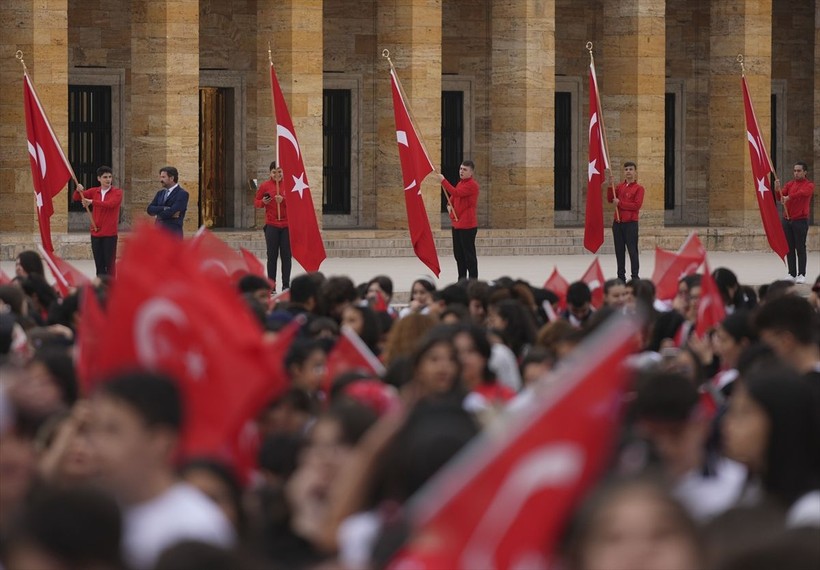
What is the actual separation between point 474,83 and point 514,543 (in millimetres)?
34695

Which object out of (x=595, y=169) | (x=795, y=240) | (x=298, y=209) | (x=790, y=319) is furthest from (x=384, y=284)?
(x=795, y=240)

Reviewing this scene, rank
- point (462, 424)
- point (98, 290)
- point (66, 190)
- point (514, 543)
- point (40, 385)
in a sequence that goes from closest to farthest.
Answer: point (514, 543)
point (462, 424)
point (40, 385)
point (98, 290)
point (66, 190)

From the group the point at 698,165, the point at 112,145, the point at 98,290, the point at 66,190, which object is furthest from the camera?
the point at 698,165

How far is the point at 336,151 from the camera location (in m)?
37.3

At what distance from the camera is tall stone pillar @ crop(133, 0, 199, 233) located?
104 ft

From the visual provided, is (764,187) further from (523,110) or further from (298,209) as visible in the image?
(523,110)

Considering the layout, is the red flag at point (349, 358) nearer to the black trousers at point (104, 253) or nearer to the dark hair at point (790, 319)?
the dark hair at point (790, 319)

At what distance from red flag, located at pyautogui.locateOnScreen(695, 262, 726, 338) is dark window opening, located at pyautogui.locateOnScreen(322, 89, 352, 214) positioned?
25.7 m

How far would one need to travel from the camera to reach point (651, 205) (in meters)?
36.5

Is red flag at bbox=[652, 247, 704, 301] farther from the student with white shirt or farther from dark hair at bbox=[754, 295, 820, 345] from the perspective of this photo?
the student with white shirt

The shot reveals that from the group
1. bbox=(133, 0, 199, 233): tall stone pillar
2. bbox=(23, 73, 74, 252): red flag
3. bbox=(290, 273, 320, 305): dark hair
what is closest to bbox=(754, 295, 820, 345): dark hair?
bbox=(290, 273, 320, 305): dark hair

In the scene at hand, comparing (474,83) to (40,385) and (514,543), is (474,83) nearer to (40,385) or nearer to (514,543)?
(40,385)

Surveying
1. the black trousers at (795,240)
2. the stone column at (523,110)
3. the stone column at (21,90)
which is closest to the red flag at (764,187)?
the black trousers at (795,240)

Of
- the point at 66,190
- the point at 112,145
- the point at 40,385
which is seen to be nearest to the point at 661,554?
the point at 40,385
